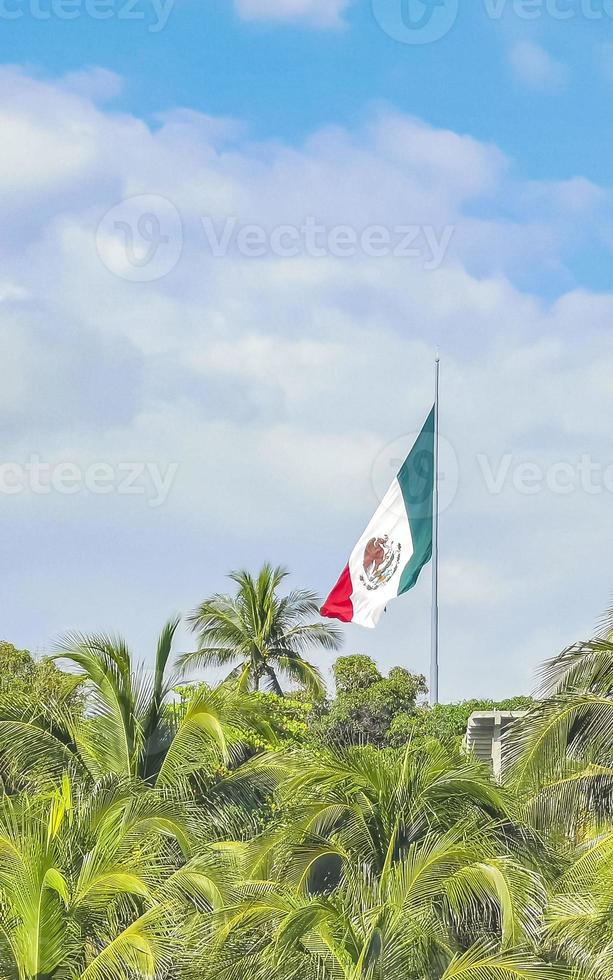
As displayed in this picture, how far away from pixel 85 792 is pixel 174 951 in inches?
150

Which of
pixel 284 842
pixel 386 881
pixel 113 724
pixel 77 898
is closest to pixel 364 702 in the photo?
pixel 113 724

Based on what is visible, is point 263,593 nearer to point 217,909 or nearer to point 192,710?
point 192,710

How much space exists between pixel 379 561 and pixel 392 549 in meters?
0.43

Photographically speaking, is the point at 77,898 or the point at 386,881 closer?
the point at 77,898

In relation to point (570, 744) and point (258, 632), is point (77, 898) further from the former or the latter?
point (258, 632)

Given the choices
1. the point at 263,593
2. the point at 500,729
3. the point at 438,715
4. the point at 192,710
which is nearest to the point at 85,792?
the point at 192,710

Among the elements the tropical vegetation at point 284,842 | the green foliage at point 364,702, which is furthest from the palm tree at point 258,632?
the tropical vegetation at point 284,842

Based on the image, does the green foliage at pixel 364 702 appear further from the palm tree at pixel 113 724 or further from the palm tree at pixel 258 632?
the palm tree at pixel 113 724

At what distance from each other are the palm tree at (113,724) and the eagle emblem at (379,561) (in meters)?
12.7

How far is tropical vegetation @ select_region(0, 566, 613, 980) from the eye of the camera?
12.4 m

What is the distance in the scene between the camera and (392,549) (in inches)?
1256

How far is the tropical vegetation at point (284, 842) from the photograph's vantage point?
12445 mm

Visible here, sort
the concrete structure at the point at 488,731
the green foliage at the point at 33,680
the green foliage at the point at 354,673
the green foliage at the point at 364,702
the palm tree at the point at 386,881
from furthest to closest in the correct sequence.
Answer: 1. the green foliage at the point at 354,673
2. the green foliage at the point at 364,702
3. the concrete structure at the point at 488,731
4. the green foliage at the point at 33,680
5. the palm tree at the point at 386,881

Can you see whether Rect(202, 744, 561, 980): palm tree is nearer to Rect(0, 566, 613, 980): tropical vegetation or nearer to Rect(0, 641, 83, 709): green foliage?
Rect(0, 566, 613, 980): tropical vegetation
